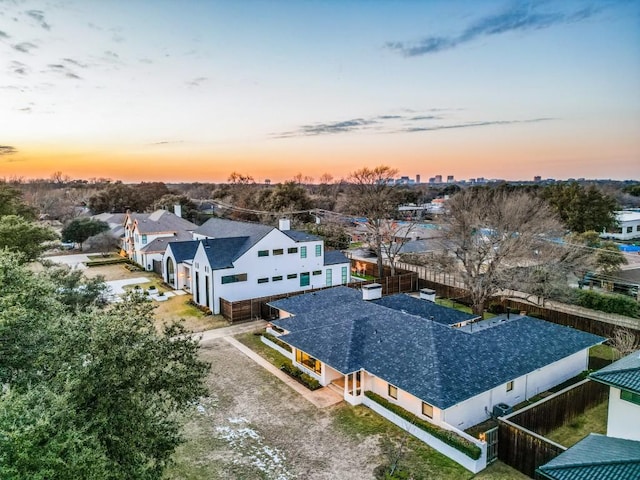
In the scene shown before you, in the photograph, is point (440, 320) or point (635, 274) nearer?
point (440, 320)

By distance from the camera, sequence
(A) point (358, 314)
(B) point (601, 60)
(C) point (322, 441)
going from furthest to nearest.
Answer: (B) point (601, 60) < (A) point (358, 314) < (C) point (322, 441)

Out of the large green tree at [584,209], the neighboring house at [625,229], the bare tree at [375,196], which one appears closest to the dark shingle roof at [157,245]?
the bare tree at [375,196]

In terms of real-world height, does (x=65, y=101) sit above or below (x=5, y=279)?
above

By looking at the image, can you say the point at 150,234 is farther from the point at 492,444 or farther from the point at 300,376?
the point at 492,444

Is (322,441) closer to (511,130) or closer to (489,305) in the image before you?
(489,305)

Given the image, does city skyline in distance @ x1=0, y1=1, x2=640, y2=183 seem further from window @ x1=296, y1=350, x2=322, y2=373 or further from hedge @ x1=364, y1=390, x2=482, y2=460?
hedge @ x1=364, y1=390, x2=482, y2=460

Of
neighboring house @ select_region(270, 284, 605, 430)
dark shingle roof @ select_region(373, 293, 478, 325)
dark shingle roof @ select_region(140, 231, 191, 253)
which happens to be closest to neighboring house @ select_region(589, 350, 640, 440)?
neighboring house @ select_region(270, 284, 605, 430)

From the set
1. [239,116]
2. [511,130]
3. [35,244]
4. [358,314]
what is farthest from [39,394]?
[511,130]
